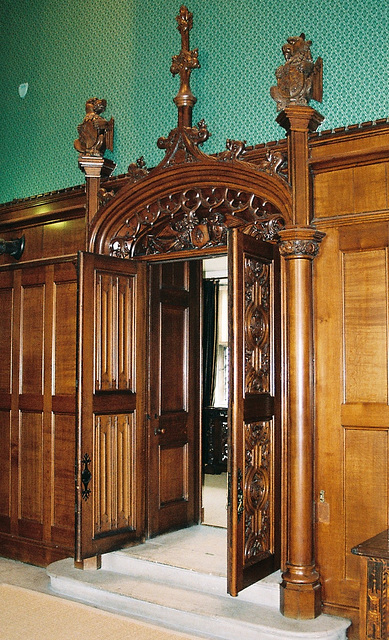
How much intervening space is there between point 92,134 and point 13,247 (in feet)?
4.44

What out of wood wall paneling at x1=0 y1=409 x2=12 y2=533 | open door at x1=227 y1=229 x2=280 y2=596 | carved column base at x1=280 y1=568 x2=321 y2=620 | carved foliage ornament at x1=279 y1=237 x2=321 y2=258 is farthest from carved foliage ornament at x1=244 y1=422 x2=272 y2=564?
wood wall paneling at x1=0 y1=409 x2=12 y2=533

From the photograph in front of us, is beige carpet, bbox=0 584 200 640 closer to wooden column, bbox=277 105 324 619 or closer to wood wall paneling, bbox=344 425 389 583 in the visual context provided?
wooden column, bbox=277 105 324 619

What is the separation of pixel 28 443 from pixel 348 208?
129 inches

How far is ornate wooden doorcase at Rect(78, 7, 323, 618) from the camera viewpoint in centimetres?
418

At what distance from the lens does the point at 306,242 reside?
14.1ft

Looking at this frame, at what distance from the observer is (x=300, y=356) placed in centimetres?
430

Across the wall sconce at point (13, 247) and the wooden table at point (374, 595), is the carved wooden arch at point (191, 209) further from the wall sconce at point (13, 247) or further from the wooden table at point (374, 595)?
the wooden table at point (374, 595)

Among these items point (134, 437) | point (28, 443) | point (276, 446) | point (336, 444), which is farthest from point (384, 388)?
point (28, 443)

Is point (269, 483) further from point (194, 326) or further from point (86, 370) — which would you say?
point (194, 326)

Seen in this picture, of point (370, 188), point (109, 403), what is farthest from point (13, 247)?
point (370, 188)

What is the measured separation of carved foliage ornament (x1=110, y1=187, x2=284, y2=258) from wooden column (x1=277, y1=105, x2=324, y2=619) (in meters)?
0.28

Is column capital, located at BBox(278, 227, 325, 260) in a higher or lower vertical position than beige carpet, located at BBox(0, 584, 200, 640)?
higher

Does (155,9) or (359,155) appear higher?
(155,9)

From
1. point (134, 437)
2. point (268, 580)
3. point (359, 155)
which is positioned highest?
point (359, 155)
